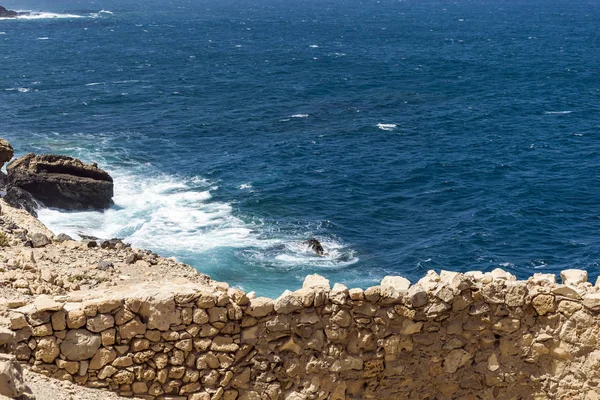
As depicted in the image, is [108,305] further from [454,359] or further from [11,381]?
[454,359]

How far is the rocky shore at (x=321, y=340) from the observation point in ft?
51.7

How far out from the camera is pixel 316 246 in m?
49.4

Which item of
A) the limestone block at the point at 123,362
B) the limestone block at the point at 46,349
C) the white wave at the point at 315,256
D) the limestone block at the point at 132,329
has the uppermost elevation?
the limestone block at the point at 132,329

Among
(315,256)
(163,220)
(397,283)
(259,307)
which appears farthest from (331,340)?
(163,220)

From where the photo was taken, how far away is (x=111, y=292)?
1634 cm

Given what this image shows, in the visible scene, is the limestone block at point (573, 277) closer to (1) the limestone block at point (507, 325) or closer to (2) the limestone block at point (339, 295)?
(1) the limestone block at point (507, 325)

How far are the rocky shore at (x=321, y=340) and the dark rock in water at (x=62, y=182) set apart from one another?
37.4 meters

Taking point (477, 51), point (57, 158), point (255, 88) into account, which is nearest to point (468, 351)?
point (57, 158)

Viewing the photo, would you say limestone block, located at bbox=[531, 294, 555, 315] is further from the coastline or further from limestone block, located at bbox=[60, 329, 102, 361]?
limestone block, located at bbox=[60, 329, 102, 361]

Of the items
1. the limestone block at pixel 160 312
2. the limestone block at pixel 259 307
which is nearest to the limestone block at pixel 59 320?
the limestone block at pixel 160 312

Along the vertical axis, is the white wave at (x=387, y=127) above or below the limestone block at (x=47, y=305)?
below

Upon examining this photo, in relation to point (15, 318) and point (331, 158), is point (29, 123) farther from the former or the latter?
point (15, 318)

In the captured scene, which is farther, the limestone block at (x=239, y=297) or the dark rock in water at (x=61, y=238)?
the dark rock in water at (x=61, y=238)

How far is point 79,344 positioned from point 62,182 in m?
39.5
